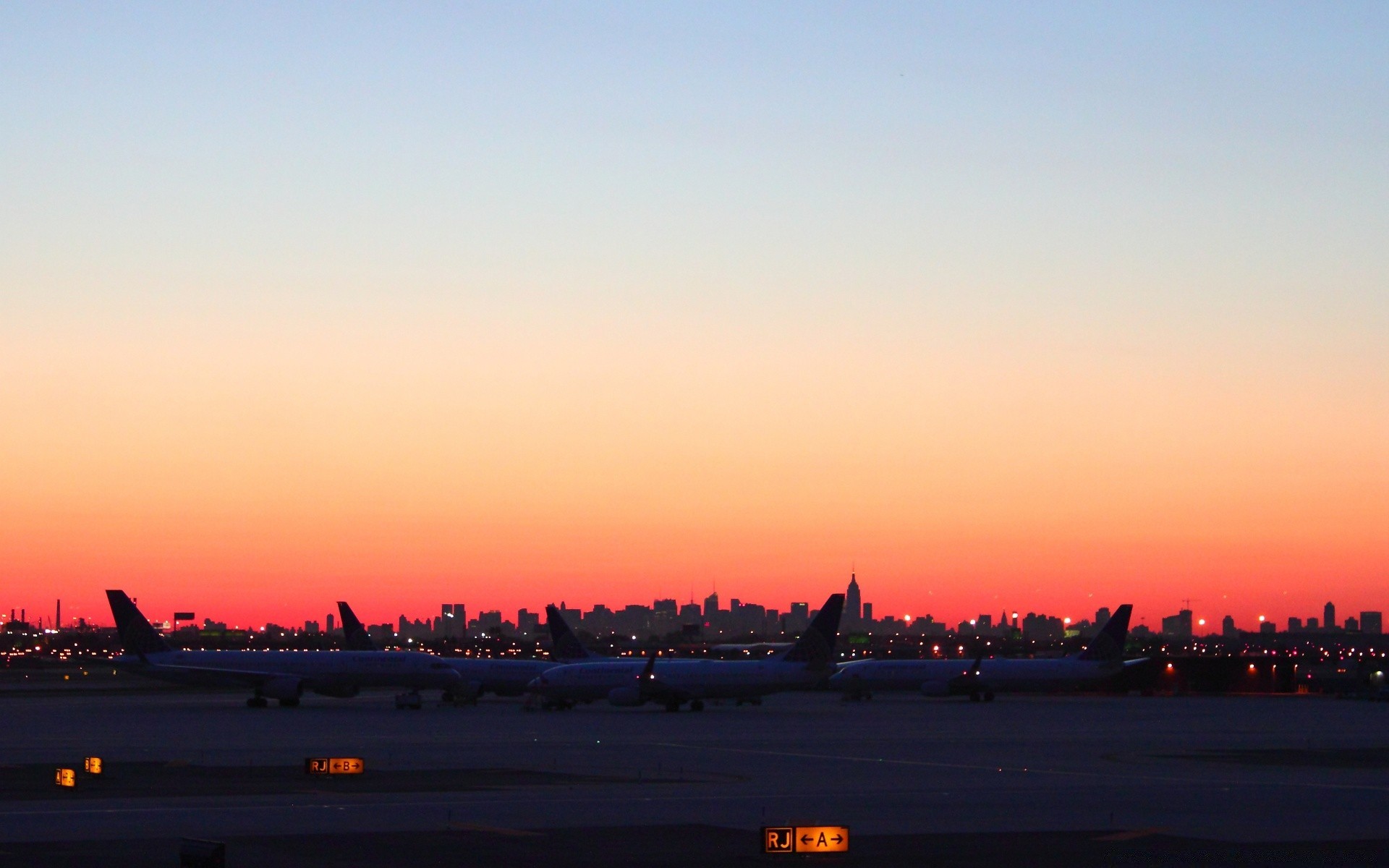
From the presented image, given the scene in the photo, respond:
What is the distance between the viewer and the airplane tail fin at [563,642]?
106 m

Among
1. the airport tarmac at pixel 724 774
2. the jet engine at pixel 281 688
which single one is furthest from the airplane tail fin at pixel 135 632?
the airport tarmac at pixel 724 774

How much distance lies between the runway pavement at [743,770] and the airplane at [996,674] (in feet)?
88.4

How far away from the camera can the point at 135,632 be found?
98500 millimetres

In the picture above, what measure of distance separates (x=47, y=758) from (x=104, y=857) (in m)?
23.6

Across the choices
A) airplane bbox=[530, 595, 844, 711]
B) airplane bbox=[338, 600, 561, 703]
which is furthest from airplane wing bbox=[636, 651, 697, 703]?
airplane bbox=[338, 600, 561, 703]

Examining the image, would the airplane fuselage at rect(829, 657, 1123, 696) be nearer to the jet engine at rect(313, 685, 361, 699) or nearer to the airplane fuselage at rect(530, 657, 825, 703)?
the airplane fuselage at rect(530, 657, 825, 703)

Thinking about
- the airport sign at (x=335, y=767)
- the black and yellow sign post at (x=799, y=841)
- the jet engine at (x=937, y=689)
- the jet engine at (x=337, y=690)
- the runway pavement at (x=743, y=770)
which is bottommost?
the jet engine at (x=937, y=689)

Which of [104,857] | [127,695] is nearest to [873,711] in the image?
[127,695]

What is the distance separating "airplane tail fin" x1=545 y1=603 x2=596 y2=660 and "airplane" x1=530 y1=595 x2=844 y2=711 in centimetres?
1653

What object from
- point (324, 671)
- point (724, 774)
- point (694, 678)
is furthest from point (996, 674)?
point (724, 774)

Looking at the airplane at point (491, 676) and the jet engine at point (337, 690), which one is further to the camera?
the airplane at point (491, 676)

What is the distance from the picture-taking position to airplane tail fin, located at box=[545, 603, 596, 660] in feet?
347

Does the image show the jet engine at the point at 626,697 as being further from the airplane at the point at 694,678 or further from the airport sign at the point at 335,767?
the airport sign at the point at 335,767

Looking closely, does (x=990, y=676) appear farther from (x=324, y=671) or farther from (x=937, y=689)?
(x=324, y=671)
